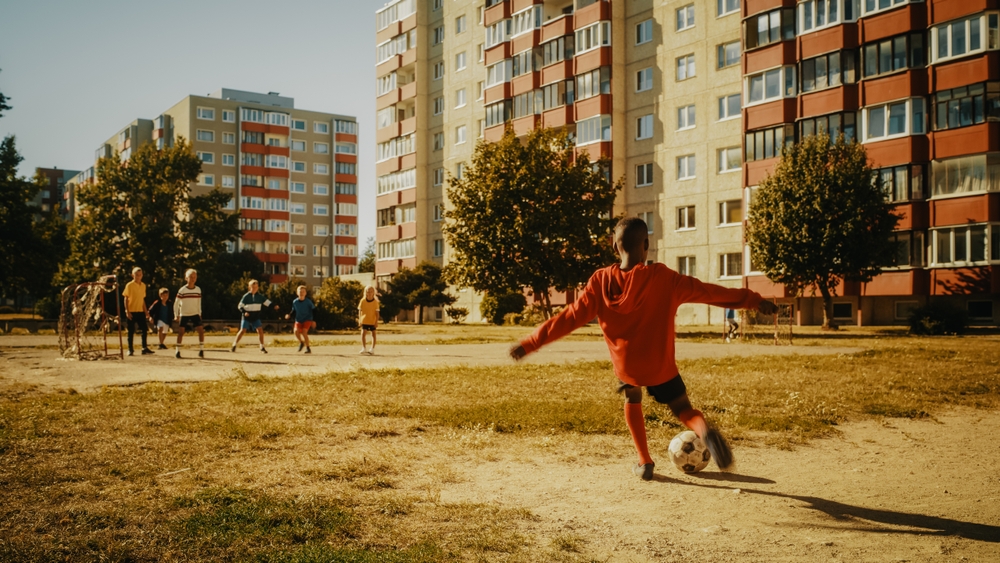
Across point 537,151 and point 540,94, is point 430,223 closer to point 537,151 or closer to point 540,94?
point 540,94

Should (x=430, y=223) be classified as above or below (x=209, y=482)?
above

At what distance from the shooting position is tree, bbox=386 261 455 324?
62594 mm

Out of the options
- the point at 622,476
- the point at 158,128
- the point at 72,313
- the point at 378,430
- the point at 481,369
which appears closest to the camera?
the point at 622,476

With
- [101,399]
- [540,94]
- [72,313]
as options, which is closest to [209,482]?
[101,399]

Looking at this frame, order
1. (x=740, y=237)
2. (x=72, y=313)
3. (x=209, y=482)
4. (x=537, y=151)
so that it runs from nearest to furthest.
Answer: (x=209, y=482)
(x=72, y=313)
(x=537, y=151)
(x=740, y=237)

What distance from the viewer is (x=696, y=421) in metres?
5.79

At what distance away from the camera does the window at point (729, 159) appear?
4928 cm

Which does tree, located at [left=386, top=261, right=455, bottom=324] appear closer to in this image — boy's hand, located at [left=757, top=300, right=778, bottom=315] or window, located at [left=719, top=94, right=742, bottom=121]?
window, located at [left=719, top=94, right=742, bottom=121]

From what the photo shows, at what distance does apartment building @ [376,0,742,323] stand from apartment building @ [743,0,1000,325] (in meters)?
3.39

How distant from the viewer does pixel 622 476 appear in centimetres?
654

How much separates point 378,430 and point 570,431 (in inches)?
77.1

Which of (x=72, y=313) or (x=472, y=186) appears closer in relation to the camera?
(x=72, y=313)

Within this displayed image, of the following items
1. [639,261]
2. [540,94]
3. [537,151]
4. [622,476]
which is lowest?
[622,476]

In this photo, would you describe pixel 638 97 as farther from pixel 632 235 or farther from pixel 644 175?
pixel 632 235
